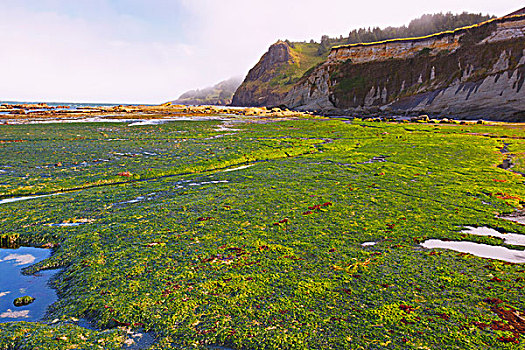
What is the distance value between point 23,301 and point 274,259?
6.71 meters

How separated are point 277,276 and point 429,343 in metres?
3.77

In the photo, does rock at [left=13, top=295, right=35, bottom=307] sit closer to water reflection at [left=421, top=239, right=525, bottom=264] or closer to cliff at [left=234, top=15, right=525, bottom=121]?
water reflection at [left=421, top=239, right=525, bottom=264]

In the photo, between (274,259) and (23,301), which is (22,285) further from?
(274,259)

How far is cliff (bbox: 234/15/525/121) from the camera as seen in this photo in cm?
6438

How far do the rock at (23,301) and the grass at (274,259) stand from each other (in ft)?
2.08

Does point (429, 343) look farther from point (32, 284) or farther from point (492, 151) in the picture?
point (492, 151)

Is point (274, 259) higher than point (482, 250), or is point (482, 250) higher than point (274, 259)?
point (274, 259)

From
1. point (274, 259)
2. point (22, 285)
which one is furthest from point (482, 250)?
point (22, 285)

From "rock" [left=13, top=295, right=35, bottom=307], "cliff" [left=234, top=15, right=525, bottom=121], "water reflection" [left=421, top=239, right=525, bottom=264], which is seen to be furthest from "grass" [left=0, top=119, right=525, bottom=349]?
"cliff" [left=234, top=15, right=525, bottom=121]

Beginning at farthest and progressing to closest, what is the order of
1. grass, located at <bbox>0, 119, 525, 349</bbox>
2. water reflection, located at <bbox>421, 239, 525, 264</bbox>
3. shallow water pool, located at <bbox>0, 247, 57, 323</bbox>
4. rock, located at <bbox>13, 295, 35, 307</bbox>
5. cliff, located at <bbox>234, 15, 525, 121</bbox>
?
1. cliff, located at <bbox>234, 15, 525, 121</bbox>
2. water reflection, located at <bbox>421, 239, 525, 264</bbox>
3. rock, located at <bbox>13, 295, 35, 307</bbox>
4. shallow water pool, located at <bbox>0, 247, 57, 323</bbox>
5. grass, located at <bbox>0, 119, 525, 349</bbox>

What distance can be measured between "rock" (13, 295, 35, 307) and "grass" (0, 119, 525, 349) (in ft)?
2.08

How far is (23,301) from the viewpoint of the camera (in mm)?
7234

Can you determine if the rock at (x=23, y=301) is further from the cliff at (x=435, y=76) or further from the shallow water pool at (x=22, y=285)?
the cliff at (x=435, y=76)

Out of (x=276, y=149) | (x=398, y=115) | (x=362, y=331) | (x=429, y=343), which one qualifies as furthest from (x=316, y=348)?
(x=398, y=115)
